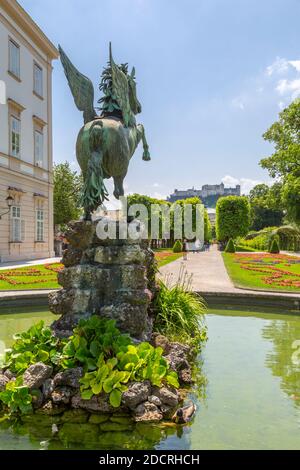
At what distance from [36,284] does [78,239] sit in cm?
708

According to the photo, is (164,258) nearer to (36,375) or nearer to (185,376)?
(185,376)

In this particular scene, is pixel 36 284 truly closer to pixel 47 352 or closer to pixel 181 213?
pixel 47 352

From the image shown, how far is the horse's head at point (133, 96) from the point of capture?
6720 mm

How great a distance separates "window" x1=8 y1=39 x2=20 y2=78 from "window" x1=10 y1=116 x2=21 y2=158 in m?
2.76

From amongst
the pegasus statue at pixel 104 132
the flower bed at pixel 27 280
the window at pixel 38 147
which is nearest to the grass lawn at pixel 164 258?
the flower bed at pixel 27 280

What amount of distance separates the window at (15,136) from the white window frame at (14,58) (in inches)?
107

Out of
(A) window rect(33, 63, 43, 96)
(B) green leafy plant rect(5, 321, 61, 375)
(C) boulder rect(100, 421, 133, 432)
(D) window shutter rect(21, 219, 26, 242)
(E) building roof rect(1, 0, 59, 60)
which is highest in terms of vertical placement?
(E) building roof rect(1, 0, 59, 60)

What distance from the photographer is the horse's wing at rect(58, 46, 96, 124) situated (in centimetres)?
614

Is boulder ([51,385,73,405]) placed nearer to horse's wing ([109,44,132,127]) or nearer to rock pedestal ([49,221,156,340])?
rock pedestal ([49,221,156,340])

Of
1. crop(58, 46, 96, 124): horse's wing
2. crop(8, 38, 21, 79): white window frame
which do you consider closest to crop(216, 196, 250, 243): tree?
crop(8, 38, 21, 79): white window frame

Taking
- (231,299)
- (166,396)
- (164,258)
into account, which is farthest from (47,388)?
(164,258)

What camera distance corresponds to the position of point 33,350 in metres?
4.78

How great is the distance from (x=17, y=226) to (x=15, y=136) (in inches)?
210
